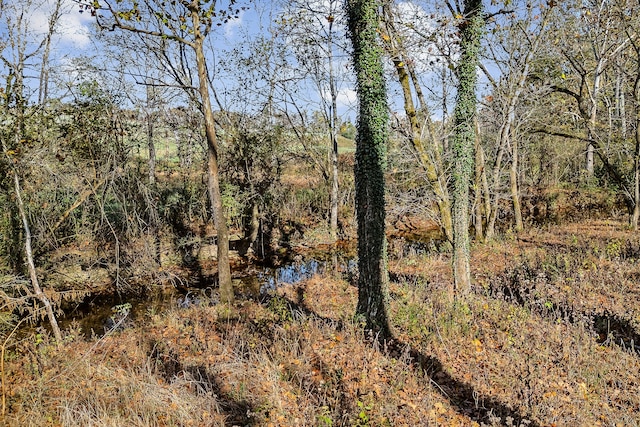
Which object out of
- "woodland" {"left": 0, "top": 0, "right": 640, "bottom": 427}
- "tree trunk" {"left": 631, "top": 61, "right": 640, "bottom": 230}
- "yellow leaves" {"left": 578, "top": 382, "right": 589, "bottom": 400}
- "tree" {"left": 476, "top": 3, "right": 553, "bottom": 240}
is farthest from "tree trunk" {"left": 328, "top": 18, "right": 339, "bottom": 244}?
"yellow leaves" {"left": 578, "top": 382, "right": 589, "bottom": 400}

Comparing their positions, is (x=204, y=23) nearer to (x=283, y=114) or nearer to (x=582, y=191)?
(x=283, y=114)

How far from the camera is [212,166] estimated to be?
30.9 ft

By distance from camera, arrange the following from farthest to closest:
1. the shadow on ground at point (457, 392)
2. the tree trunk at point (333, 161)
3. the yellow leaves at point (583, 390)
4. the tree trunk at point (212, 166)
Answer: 1. the tree trunk at point (333, 161)
2. the tree trunk at point (212, 166)
3. the yellow leaves at point (583, 390)
4. the shadow on ground at point (457, 392)

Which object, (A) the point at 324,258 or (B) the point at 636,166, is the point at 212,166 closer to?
(A) the point at 324,258

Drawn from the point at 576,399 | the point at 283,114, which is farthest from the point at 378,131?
the point at 283,114

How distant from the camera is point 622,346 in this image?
18.6 ft

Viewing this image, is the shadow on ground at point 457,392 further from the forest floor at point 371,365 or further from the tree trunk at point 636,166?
the tree trunk at point 636,166

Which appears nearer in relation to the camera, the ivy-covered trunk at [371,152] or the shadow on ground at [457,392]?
the shadow on ground at [457,392]

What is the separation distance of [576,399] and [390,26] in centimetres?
679

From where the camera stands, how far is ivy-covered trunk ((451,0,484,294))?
7465 millimetres

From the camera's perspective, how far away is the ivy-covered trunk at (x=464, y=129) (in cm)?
746

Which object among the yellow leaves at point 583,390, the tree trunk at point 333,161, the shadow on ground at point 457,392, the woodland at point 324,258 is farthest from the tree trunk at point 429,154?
the tree trunk at point 333,161

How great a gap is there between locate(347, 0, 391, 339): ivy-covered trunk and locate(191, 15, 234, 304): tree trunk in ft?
14.3

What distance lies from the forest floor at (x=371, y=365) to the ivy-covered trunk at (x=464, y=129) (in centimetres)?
81
